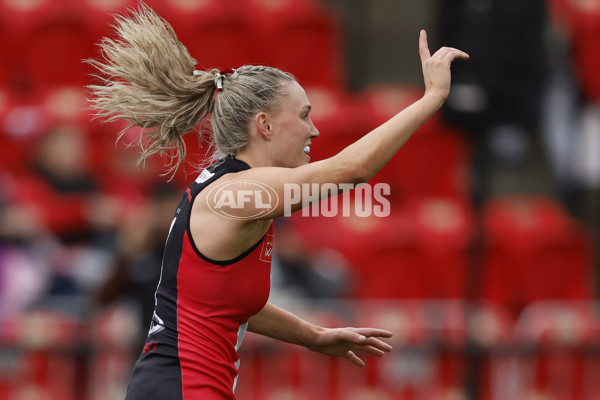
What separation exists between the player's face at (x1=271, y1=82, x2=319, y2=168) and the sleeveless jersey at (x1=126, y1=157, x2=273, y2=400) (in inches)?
6.1

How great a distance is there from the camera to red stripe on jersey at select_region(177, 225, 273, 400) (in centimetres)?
338

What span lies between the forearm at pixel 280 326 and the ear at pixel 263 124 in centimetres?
77

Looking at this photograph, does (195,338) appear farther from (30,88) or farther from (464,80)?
(30,88)

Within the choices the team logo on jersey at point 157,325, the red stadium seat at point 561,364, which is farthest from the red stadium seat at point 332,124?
the team logo on jersey at point 157,325

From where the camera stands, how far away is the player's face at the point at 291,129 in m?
3.52

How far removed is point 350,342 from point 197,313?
2.49ft

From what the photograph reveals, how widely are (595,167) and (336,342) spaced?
5.62 m

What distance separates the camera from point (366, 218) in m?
8.30

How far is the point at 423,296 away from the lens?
25.1ft

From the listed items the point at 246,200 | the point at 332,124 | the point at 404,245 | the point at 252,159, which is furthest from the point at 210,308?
the point at 332,124

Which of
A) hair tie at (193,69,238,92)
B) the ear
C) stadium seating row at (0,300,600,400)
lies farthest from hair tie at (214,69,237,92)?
stadium seating row at (0,300,600,400)

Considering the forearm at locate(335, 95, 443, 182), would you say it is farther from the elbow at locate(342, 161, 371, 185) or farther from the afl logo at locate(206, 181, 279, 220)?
the afl logo at locate(206, 181, 279, 220)

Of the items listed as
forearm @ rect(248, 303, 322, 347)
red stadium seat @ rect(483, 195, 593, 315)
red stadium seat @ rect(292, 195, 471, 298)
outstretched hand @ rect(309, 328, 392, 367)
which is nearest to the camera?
outstretched hand @ rect(309, 328, 392, 367)

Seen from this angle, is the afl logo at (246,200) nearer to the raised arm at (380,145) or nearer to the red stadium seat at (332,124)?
the raised arm at (380,145)
